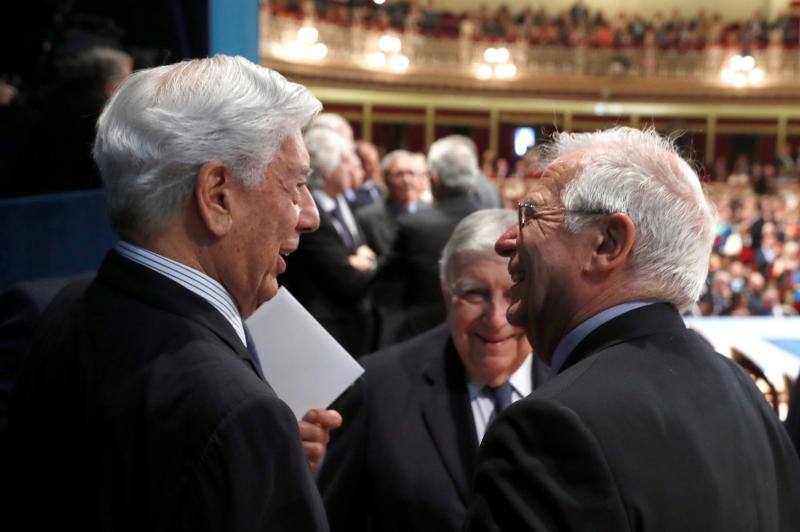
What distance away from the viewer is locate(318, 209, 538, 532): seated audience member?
210cm

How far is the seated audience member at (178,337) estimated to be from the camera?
1.22 metres

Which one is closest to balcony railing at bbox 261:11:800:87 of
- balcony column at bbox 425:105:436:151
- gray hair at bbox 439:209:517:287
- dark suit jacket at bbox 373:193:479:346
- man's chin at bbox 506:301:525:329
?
balcony column at bbox 425:105:436:151

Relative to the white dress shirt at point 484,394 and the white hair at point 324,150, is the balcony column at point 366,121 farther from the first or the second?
the white dress shirt at point 484,394

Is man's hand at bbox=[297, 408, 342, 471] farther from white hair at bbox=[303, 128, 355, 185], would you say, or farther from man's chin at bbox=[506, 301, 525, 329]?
white hair at bbox=[303, 128, 355, 185]

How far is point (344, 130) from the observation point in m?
5.72

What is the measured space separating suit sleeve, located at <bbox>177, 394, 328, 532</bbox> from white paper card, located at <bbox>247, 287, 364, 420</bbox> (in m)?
0.65

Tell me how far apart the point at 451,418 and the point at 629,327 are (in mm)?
846

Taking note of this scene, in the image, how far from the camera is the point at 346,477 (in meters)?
2.15

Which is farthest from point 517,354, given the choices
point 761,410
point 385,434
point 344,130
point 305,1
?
point 305,1

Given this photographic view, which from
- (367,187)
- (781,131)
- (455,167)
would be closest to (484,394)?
(455,167)

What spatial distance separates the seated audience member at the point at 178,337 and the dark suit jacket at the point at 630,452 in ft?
0.90

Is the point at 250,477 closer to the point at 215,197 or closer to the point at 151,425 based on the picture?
the point at 151,425

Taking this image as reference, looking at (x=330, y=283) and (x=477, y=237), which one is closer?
(x=477, y=237)

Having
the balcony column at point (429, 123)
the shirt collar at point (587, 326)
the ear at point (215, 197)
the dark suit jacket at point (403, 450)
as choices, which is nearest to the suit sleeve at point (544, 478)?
the shirt collar at point (587, 326)
